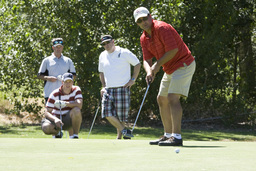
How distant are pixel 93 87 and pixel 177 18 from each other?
2.80 metres

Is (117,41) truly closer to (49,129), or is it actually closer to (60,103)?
(60,103)

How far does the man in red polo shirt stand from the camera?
5.75 metres

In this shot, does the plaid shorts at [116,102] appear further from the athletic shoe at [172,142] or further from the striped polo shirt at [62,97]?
the athletic shoe at [172,142]

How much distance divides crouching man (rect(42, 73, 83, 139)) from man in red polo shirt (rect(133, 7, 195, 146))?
7.25 feet

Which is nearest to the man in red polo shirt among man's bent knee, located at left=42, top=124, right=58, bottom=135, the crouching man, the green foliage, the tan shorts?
the tan shorts

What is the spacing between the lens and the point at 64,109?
8.17m

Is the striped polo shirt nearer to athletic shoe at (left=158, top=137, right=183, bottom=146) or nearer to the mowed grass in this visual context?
the mowed grass

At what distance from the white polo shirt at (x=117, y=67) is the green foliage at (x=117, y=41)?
4121mm

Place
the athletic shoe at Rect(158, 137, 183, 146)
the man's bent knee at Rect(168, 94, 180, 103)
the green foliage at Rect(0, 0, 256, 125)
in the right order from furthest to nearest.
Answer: the green foliage at Rect(0, 0, 256, 125)
the man's bent knee at Rect(168, 94, 180, 103)
the athletic shoe at Rect(158, 137, 183, 146)

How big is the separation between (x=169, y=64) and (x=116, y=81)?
238cm

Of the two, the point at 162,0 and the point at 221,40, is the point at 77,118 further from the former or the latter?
the point at 221,40

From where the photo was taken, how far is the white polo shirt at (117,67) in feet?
27.1

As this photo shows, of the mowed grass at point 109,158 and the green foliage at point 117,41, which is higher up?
the green foliage at point 117,41

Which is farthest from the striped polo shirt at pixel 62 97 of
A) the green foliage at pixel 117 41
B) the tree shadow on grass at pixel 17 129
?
the green foliage at pixel 117 41
